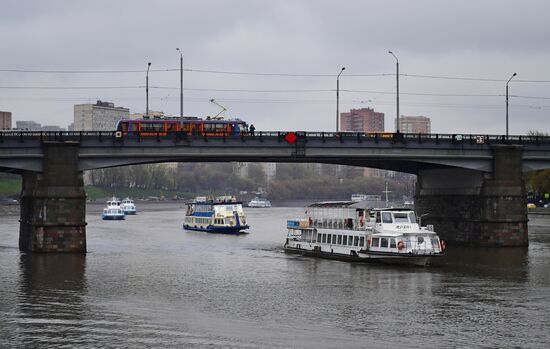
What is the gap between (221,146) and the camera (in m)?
86.3

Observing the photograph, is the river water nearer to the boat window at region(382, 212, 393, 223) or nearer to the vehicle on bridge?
the boat window at region(382, 212, 393, 223)

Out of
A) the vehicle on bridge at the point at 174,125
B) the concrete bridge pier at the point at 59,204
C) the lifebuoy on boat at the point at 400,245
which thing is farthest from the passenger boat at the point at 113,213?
the lifebuoy on boat at the point at 400,245

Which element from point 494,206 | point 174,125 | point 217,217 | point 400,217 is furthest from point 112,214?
point 400,217

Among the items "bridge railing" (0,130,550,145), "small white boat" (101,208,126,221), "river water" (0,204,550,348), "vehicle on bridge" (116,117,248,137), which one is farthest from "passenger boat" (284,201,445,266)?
"small white boat" (101,208,126,221)

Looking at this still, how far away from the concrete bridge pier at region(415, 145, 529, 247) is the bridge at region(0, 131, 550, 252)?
0.10m

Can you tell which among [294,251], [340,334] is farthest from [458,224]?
[340,334]

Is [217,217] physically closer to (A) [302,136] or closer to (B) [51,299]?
(A) [302,136]

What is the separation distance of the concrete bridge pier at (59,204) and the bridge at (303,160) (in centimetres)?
9

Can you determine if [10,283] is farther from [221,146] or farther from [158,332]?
[221,146]

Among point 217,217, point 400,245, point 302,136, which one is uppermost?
point 302,136

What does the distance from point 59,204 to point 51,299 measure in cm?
2681

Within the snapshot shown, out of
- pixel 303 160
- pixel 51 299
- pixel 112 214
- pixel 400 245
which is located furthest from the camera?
pixel 112 214

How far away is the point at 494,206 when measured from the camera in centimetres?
9144

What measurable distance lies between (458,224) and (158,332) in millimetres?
58626
